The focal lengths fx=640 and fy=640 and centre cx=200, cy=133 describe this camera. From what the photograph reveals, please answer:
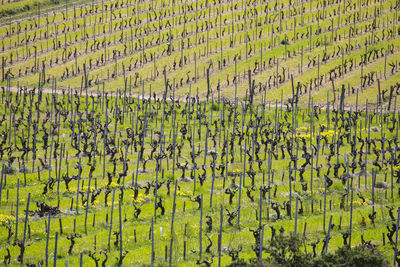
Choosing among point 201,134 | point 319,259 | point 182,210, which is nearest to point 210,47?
point 201,134

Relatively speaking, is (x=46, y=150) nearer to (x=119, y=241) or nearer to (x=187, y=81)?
(x=119, y=241)

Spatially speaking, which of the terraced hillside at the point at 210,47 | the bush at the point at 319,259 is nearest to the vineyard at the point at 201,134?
the bush at the point at 319,259

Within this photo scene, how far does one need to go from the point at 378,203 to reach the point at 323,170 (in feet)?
21.7

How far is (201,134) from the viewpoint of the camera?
187ft

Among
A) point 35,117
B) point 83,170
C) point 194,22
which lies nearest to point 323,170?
point 83,170

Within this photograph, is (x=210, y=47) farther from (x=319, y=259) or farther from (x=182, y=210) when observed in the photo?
(x=319, y=259)

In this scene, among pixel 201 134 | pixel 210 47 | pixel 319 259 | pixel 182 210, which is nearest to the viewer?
pixel 319 259

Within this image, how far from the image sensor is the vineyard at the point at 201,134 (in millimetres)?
34656

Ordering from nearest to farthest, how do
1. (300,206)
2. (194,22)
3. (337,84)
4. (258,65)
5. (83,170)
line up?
(300,206) → (83,170) → (337,84) → (258,65) → (194,22)

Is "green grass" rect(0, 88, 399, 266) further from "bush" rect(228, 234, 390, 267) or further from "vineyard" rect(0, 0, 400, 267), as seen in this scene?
"bush" rect(228, 234, 390, 267)

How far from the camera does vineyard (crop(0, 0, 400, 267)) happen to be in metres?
34.7

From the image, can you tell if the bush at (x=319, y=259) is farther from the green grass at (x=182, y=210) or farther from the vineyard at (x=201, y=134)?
the green grass at (x=182, y=210)

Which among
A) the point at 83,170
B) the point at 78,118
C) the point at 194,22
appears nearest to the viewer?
A: the point at 83,170

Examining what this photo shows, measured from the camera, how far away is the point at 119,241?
34.4m
